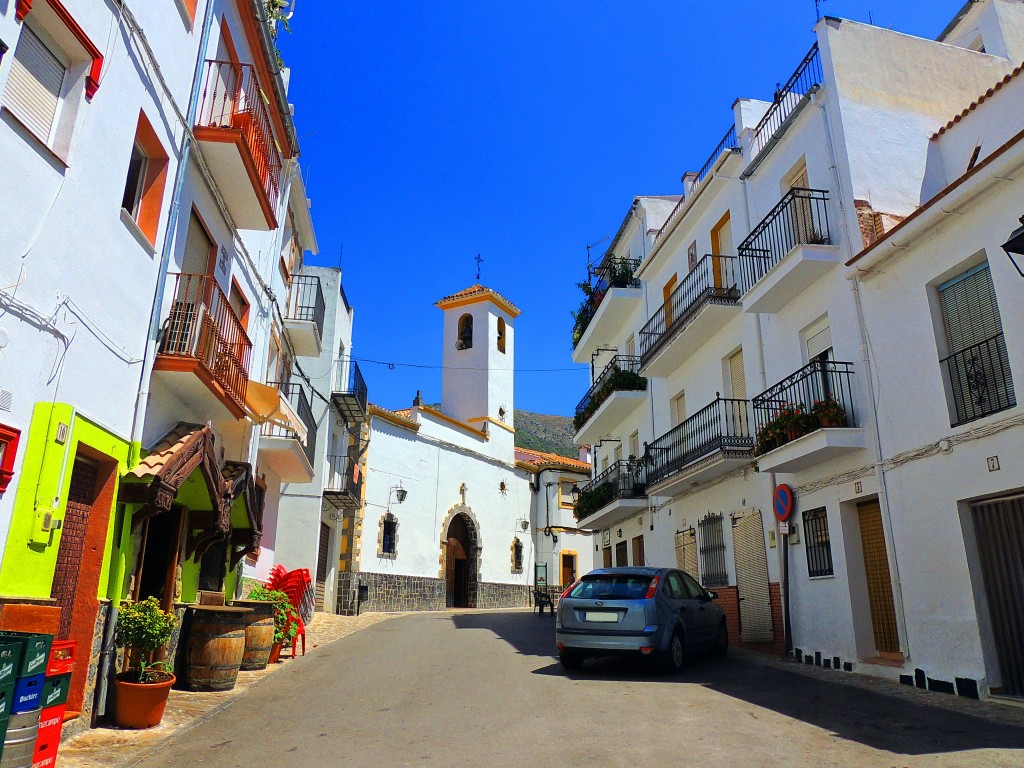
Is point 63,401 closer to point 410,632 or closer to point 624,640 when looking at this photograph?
point 624,640

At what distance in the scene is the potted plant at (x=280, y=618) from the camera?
11.8m

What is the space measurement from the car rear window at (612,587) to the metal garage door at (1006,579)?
4.20 metres

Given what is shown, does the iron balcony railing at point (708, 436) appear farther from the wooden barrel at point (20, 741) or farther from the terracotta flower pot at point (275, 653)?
the wooden barrel at point (20, 741)

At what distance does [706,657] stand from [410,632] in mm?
7503

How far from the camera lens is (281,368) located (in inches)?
684

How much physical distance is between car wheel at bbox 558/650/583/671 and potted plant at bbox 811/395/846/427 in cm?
490

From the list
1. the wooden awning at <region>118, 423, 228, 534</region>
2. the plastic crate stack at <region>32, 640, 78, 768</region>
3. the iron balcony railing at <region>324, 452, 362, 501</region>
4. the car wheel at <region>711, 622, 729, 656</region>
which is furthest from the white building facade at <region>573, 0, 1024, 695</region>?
the iron balcony railing at <region>324, 452, 362, 501</region>

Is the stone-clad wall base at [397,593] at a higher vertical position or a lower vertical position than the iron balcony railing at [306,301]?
lower

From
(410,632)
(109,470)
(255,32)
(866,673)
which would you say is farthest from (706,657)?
(255,32)

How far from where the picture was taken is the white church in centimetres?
2839

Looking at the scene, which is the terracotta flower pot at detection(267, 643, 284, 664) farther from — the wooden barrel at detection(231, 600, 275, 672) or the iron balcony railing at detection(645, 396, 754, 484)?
the iron balcony railing at detection(645, 396, 754, 484)

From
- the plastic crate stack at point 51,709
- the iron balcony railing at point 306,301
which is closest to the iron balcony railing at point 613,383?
the iron balcony railing at point 306,301

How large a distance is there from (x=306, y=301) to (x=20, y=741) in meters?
14.9

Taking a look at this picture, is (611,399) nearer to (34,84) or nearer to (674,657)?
(674,657)
